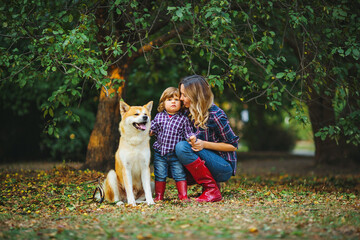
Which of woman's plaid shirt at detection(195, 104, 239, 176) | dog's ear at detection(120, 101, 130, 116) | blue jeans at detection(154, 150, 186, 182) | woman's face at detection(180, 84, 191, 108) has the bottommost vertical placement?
blue jeans at detection(154, 150, 186, 182)

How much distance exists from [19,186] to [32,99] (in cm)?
713

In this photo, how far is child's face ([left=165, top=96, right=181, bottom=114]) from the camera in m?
5.21

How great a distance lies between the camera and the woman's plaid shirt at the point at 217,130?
5.19m

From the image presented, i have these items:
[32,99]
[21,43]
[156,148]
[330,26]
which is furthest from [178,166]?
[32,99]

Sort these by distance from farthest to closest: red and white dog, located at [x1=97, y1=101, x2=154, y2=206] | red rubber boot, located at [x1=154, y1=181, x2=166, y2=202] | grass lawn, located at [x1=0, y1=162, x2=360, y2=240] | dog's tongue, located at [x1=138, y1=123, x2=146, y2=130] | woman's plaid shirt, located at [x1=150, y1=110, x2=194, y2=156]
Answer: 1. red rubber boot, located at [x1=154, y1=181, x2=166, y2=202]
2. woman's plaid shirt, located at [x1=150, y1=110, x2=194, y2=156]
3. red and white dog, located at [x1=97, y1=101, x2=154, y2=206]
4. dog's tongue, located at [x1=138, y1=123, x2=146, y2=130]
5. grass lawn, located at [x1=0, y1=162, x2=360, y2=240]

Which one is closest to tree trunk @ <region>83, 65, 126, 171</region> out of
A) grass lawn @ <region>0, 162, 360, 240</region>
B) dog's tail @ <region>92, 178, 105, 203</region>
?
grass lawn @ <region>0, 162, 360, 240</region>

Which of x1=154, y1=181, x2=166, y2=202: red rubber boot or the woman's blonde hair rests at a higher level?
the woman's blonde hair

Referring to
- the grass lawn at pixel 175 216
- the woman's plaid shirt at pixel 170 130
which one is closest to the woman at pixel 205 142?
the woman's plaid shirt at pixel 170 130

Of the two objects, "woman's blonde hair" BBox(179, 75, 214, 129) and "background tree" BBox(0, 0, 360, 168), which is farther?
"background tree" BBox(0, 0, 360, 168)

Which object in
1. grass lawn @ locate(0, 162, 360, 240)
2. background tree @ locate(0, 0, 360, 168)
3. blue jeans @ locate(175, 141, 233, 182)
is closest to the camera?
grass lawn @ locate(0, 162, 360, 240)

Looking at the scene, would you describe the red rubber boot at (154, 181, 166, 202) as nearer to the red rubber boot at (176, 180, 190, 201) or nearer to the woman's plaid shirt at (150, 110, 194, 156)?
the red rubber boot at (176, 180, 190, 201)

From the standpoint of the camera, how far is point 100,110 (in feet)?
→ 27.1

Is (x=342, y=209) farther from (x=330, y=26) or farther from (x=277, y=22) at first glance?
(x=277, y=22)

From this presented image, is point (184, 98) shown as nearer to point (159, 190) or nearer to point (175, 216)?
point (159, 190)
